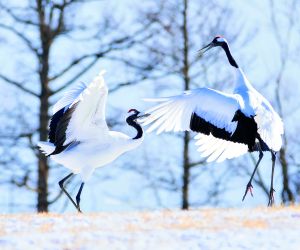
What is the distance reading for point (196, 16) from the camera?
88.6 feet

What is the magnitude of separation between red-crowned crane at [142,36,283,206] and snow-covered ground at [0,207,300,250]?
3.14 metres

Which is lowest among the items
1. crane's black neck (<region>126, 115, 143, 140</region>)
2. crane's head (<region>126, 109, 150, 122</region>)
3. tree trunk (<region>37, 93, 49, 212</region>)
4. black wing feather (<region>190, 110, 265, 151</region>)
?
tree trunk (<region>37, 93, 49, 212</region>)

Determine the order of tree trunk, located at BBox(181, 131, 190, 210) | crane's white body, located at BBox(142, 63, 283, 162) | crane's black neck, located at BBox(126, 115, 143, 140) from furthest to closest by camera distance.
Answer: tree trunk, located at BBox(181, 131, 190, 210)
crane's black neck, located at BBox(126, 115, 143, 140)
crane's white body, located at BBox(142, 63, 283, 162)

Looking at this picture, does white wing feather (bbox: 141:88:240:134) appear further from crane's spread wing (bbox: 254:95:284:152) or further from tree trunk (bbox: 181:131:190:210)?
tree trunk (bbox: 181:131:190:210)

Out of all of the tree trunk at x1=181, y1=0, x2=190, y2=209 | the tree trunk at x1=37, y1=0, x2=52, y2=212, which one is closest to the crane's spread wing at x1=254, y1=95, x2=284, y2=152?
the tree trunk at x1=181, y1=0, x2=190, y2=209

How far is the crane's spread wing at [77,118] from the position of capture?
15492 millimetres

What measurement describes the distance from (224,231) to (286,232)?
26.4 inches

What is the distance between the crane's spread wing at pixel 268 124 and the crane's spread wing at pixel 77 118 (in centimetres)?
227

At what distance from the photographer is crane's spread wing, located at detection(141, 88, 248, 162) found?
15.0 meters

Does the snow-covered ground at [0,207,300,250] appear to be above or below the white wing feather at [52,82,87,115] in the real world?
below

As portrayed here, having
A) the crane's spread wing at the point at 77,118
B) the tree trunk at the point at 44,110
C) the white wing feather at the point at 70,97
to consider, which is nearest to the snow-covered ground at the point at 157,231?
the crane's spread wing at the point at 77,118

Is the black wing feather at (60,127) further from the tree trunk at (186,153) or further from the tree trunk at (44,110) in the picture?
the tree trunk at (186,153)

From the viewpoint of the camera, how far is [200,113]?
49.7ft

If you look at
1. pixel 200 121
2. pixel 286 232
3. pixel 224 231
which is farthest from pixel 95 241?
pixel 200 121
